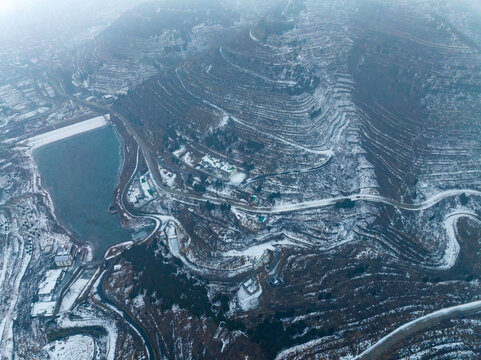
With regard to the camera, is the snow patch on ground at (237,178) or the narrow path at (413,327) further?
the snow patch on ground at (237,178)

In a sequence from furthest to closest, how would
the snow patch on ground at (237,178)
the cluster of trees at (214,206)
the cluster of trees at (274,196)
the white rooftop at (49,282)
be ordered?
1. the snow patch on ground at (237,178)
2. the cluster of trees at (274,196)
3. the cluster of trees at (214,206)
4. the white rooftop at (49,282)

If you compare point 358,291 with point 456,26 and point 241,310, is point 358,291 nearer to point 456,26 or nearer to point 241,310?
point 241,310

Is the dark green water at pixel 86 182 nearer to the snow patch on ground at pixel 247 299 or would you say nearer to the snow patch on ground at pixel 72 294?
the snow patch on ground at pixel 72 294

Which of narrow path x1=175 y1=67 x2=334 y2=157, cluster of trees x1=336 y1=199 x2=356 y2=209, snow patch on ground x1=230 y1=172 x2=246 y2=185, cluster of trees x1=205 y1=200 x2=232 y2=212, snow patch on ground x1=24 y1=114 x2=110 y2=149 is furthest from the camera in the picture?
snow patch on ground x1=24 y1=114 x2=110 y2=149

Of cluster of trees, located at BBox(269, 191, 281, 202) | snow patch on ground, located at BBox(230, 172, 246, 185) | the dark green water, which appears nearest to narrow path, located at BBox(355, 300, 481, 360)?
cluster of trees, located at BBox(269, 191, 281, 202)

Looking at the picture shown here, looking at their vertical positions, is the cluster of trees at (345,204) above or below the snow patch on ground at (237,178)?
below

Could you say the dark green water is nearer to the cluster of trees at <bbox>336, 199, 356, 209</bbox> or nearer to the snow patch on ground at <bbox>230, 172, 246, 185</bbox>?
the snow patch on ground at <bbox>230, 172, 246, 185</bbox>

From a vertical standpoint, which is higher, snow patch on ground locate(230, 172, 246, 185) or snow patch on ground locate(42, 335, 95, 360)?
snow patch on ground locate(230, 172, 246, 185)

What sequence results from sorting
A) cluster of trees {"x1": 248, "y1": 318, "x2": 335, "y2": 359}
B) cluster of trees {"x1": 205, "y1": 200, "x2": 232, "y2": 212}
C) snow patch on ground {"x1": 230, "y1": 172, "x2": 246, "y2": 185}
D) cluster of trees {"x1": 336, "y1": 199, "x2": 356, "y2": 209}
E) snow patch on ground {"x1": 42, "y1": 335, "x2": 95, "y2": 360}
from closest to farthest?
cluster of trees {"x1": 248, "y1": 318, "x2": 335, "y2": 359} → snow patch on ground {"x1": 42, "y1": 335, "x2": 95, "y2": 360} → cluster of trees {"x1": 336, "y1": 199, "x2": 356, "y2": 209} → cluster of trees {"x1": 205, "y1": 200, "x2": 232, "y2": 212} → snow patch on ground {"x1": 230, "y1": 172, "x2": 246, "y2": 185}

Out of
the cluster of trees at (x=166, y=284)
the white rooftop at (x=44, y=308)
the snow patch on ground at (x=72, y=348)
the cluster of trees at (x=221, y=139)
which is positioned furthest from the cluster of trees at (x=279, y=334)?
the cluster of trees at (x=221, y=139)

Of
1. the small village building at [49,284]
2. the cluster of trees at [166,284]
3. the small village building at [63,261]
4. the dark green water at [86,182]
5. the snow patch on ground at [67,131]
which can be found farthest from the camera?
the snow patch on ground at [67,131]
